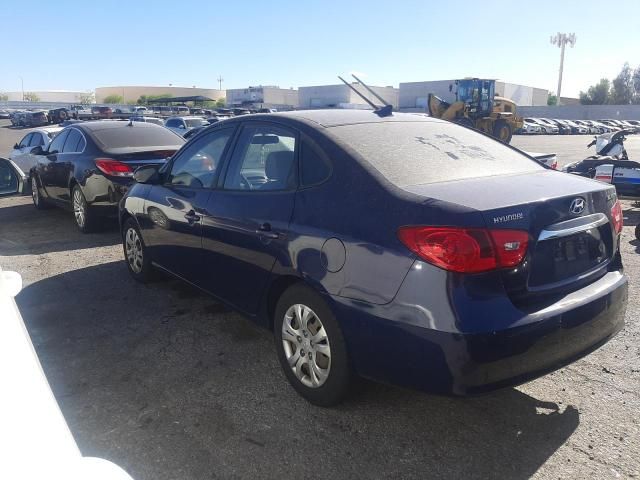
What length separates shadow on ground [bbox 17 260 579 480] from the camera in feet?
8.48

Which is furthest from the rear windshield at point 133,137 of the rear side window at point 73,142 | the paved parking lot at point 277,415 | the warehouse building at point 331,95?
the warehouse building at point 331,95

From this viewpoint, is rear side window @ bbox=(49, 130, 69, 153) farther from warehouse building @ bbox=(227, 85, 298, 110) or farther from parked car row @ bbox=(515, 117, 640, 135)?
warehouse building @ bbox=(227, 85, 298, 110)

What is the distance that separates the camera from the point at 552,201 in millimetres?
2609

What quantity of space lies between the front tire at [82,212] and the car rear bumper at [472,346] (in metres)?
5.71

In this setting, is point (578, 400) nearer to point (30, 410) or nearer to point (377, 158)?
point (377, 158)

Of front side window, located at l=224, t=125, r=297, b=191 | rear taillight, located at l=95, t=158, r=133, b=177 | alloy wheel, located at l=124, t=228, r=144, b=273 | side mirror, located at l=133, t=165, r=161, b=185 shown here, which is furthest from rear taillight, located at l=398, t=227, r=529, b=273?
rear taillight, located at l=95, t=158, r=133, b=177

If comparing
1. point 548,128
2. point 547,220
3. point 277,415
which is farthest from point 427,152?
point 548,128

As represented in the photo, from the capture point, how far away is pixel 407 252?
245 cm

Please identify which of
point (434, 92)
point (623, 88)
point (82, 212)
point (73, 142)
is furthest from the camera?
point (623, 88)

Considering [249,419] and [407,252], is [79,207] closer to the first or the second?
[249,419]

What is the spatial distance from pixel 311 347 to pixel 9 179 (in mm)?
2023

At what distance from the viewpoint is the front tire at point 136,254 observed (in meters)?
5.09

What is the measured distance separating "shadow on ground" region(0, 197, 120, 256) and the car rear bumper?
5.40 metres

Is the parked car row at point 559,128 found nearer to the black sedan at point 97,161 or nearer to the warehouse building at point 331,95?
the warehouse building at point 331,95
